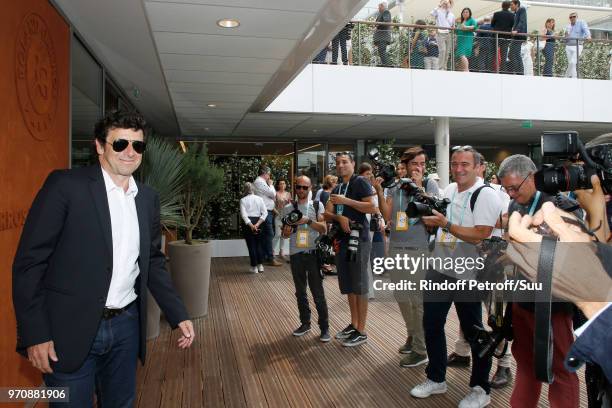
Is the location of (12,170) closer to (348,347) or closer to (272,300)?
(348,347)

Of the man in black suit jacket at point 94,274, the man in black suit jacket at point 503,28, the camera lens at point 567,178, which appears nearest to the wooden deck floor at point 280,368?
the man in black suit jacket at point 94,274

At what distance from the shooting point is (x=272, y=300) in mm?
5871

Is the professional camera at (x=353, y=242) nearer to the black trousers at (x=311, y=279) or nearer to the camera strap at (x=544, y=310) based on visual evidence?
the black trousers at (x=311, y=279)

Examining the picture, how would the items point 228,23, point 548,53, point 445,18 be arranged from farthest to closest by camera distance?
1. point 548,53
2. point 445,18
3. point 228,23

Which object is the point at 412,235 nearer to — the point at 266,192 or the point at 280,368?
the point at 280,368

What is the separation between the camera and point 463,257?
296cm

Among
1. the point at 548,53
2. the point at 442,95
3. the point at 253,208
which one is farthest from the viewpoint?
the point at 548,53

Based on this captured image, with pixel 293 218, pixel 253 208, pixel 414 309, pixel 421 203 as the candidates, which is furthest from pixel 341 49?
pixel 421 203

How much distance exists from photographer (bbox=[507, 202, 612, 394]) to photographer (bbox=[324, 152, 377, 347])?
9.32ft

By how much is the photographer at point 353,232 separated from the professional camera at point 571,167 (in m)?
2.47

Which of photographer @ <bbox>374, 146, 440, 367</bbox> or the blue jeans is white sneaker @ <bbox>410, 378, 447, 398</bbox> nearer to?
photographer @ <bbox>374, 146, 440, 367</bbox>

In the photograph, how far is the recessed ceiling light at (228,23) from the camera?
3525mm

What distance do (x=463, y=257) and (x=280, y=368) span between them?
5.71 ft

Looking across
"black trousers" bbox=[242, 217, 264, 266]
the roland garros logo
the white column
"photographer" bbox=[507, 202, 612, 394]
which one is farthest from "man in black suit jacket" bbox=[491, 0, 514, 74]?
"photographer" bbox=[507, 202, 612, 394]
